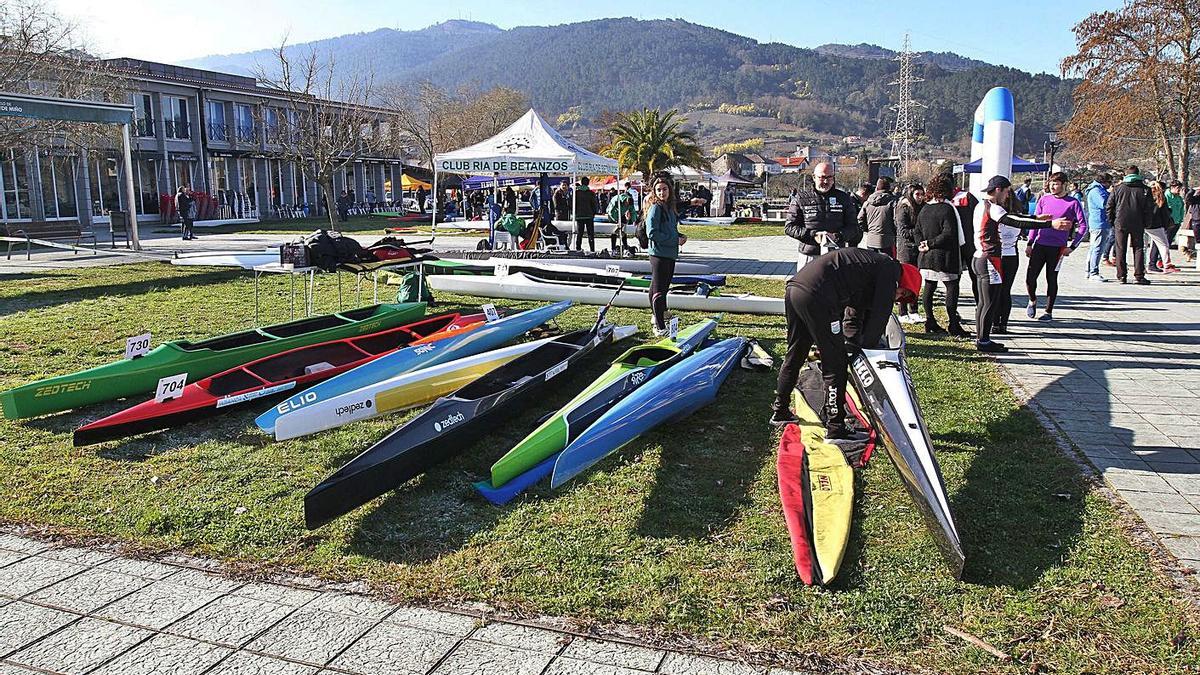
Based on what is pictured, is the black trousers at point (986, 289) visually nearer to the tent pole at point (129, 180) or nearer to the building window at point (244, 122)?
the tent pole at point (129, 180)

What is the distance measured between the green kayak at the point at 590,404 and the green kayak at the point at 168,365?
9.67 feet

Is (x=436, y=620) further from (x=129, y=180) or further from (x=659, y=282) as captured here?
(x=129, y=180)

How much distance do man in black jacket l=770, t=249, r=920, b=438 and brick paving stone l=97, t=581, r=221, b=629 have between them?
11.6 ft

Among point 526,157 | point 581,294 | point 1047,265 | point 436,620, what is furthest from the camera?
point 526,157

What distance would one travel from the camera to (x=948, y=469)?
4746 mm

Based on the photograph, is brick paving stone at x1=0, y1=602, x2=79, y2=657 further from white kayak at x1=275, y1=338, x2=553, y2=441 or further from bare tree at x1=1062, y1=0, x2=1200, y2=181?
bare tree at x1=1062, y1=0, x2=1200, y2=181

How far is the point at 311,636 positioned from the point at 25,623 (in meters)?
1.14

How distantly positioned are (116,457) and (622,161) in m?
35.6

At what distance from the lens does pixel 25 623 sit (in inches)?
122

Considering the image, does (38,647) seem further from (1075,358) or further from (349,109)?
(349,109)

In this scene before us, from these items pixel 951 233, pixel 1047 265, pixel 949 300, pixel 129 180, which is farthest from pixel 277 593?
pixel 129 180

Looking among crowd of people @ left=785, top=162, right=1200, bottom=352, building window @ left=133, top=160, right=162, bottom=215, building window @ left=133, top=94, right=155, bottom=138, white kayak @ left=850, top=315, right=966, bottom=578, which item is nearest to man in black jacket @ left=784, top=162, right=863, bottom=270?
crowd of people @ left=785, top=162, right=1200, bottom=352

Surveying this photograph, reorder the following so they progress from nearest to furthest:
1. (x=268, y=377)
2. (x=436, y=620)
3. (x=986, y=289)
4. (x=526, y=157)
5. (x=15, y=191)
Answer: (x=436, y=620), (x=268, y=377), (x=986, y=289), (x=526, y=157), (x=15, y=191)

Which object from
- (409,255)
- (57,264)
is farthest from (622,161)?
(409,255)
